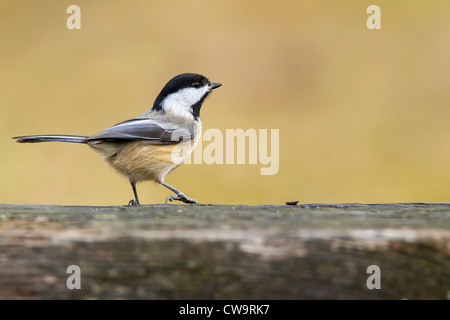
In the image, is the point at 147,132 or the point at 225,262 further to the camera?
the point at 147,132

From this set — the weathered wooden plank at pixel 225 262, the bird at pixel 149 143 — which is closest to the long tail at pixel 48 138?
the bird at pixel 149 143

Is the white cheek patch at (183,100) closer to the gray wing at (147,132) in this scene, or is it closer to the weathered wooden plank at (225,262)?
the gray wing at (147,132)

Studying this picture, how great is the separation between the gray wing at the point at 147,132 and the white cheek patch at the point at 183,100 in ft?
0.52

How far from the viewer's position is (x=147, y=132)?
3.44 metres

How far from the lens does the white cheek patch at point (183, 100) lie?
12.4 ft

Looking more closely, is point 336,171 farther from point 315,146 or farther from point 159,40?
point 159,40

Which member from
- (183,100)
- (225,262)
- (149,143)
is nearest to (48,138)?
(149,143)

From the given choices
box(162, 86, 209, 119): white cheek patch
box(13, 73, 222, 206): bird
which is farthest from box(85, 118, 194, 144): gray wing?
box(162, 86, 209, 119): white cheek patch

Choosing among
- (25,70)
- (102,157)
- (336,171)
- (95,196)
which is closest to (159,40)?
(25,70)

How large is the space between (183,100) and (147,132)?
490mm

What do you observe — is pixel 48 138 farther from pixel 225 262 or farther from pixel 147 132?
pixel 225 262

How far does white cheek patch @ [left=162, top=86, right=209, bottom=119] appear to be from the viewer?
3779 millimetres

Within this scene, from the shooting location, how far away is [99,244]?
3.77ft

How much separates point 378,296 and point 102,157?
2624 mm
